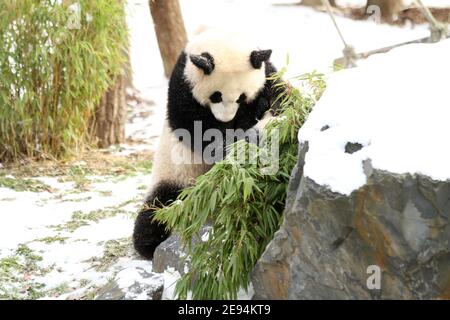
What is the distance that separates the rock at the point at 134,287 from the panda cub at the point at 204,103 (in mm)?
297

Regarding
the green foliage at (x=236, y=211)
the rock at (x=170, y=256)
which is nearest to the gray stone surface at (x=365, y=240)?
the green foliage at (x=236, y=211)

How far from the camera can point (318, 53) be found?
27.0ft

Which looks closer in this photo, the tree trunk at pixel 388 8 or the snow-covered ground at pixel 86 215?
the snow-covered ground at pixel 86 215

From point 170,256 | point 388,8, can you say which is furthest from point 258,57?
point 388,8

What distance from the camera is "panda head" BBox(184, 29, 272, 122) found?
311cm

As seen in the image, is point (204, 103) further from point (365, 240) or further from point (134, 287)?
point (365, 240)

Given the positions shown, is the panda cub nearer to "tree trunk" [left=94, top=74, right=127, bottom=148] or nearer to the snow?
the snow

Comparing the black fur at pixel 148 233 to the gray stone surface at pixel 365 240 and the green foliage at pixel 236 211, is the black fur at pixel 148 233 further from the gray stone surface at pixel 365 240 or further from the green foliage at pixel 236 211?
the gray stone surface at pixel 365 240

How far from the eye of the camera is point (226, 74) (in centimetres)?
311

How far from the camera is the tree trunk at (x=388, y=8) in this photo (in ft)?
26.6

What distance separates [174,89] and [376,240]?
1.59 m

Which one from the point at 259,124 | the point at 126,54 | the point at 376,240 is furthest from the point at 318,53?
the point at 376,240
